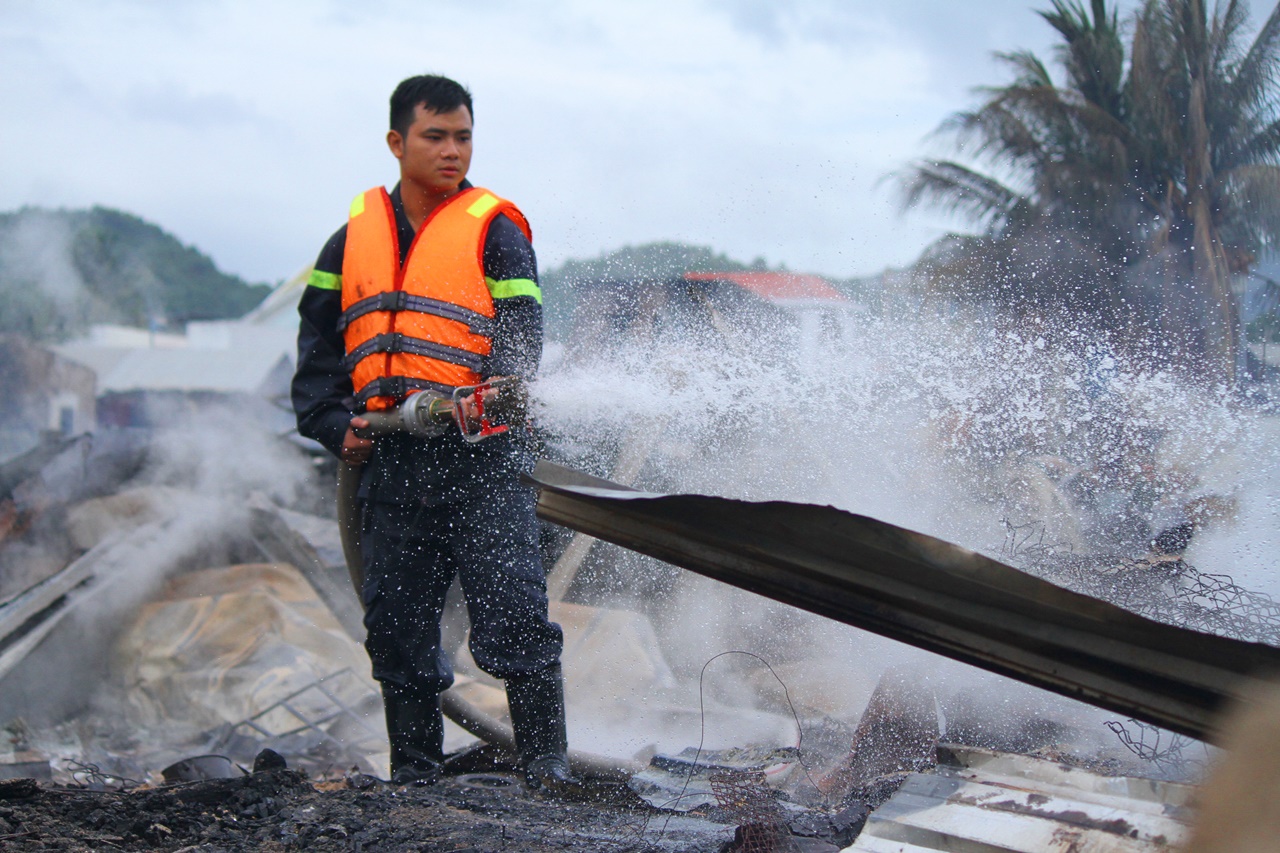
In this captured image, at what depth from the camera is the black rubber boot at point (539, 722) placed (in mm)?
3068

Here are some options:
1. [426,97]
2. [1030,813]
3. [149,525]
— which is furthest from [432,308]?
[149,525]

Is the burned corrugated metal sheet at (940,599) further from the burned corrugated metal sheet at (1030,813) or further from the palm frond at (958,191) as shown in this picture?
the palm frond at (958,191)

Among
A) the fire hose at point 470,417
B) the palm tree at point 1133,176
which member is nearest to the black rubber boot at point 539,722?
the fire hose at point 470,417

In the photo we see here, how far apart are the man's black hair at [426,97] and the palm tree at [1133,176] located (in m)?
6.61

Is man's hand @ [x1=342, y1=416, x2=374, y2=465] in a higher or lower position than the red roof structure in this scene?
lower

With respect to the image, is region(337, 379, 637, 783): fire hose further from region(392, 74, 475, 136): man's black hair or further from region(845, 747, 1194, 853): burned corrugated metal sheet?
region(845, 747, 1194, 853): burned corrugated metal sheet

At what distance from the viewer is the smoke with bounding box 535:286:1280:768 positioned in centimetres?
468

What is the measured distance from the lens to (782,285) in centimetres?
844

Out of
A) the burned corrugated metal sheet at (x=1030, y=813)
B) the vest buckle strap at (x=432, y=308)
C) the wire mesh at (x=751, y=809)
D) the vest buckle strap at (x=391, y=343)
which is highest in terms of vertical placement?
the vest buckle strap at (x=432, y=308)

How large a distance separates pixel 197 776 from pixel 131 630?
2732 millimetres

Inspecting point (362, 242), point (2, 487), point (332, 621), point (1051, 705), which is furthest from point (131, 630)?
point (1051, 705)

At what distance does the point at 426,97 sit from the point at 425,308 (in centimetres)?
74

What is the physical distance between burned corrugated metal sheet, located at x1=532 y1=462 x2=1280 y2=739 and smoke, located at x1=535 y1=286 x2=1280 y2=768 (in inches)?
86.3

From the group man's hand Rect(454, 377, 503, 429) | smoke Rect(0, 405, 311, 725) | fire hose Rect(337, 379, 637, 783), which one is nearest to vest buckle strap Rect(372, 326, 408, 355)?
fire hose Rect(337, 379, 637, 783)
